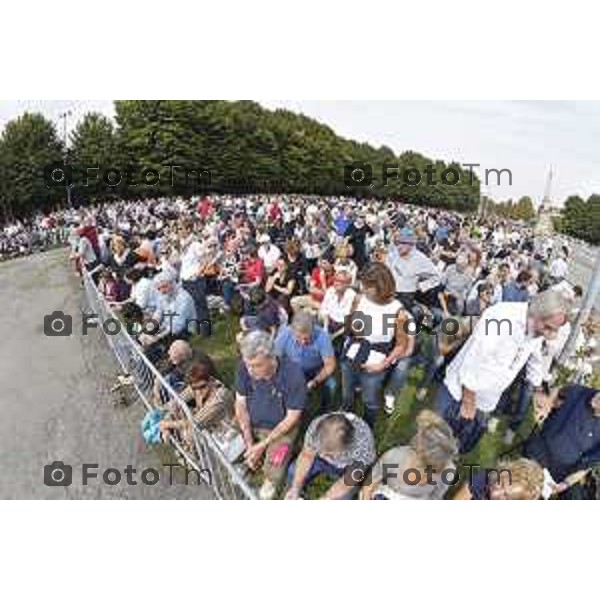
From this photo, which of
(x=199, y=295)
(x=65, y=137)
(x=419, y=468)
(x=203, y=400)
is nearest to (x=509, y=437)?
(x=419, y=468)

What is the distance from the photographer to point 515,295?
3887 mm

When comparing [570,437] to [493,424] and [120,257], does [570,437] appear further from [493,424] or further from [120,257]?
[120,257]

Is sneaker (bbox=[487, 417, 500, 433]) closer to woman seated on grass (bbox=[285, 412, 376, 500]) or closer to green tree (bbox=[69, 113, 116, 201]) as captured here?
woman seated on grass (bbox=[285, 412, 376, 500])

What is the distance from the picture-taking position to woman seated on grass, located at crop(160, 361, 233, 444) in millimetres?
3479

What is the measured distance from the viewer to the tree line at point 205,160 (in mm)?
3770

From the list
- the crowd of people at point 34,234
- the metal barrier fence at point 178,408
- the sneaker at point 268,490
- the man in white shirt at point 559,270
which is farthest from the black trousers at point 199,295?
the man in white shirt at point 559,270

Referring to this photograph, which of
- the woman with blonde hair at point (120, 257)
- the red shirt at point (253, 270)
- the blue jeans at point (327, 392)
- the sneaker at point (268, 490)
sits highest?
the woman with blonde hair at point (120, 257)

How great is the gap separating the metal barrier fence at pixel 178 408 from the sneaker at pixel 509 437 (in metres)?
1.76

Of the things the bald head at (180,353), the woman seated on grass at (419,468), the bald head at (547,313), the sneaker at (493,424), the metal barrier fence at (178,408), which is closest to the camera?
the woman seated on grass at (419,468)

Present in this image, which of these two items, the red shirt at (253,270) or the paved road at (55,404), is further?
the red shirt at (253,270)

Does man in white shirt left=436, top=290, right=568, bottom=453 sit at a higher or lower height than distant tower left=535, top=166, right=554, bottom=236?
lower

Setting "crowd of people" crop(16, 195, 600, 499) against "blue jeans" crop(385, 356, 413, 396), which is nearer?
"crowd of people" crop(16, 195, 600, 499)

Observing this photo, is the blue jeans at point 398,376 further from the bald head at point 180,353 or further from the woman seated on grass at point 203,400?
the bald head at point 180,353

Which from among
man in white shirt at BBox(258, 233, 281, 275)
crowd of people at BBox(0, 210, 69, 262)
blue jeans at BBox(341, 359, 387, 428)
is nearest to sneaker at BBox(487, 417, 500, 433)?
blue jeans at BBox(341, 359, 387, 428)
